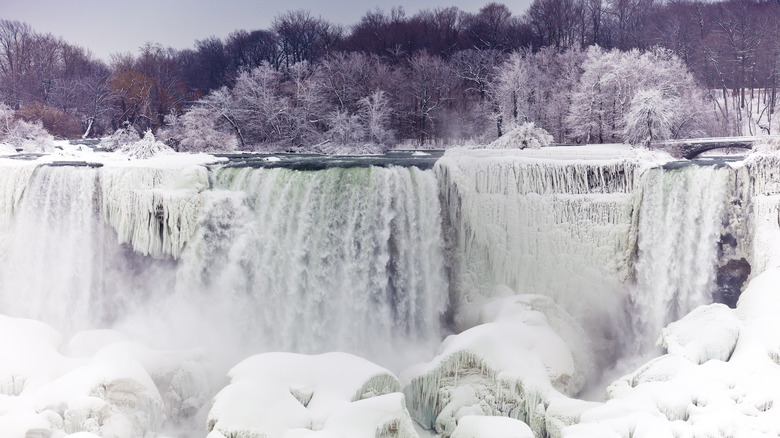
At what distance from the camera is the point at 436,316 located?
38.7 ft

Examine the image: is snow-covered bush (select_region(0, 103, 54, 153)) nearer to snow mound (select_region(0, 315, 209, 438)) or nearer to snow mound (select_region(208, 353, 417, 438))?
snow mound (select_region(0, 315, 209, 438))

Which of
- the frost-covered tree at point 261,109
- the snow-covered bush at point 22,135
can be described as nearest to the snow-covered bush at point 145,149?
the snow-covered bush at point 22,135

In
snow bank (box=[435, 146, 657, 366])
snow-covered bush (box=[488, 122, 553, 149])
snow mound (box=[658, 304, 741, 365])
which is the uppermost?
snow-covered bush (box=[488, 122, 553, 149])

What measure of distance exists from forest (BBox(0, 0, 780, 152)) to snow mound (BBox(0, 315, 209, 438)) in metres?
A: 10.2

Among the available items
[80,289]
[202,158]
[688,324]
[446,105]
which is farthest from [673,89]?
[80,289]

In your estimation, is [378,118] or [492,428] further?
[378,118]

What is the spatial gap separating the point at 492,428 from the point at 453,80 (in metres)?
15.5

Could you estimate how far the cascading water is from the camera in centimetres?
1031

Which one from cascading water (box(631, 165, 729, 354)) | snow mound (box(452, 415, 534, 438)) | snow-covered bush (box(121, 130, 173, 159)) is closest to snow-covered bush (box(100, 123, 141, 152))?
snow-covered bush (box(121, 130, 173, 159))

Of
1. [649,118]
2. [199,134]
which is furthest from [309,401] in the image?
[199,134]

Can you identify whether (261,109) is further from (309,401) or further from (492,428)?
(492,428)

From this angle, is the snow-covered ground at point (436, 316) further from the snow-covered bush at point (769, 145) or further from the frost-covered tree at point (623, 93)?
the frost-covered tree at point (623, 93)

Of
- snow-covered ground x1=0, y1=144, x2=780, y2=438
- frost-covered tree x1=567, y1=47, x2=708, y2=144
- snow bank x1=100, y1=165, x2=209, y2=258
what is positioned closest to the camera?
snow-covered ground x1=0, y1=144, x2=780, y2=438

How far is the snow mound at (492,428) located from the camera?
6895 mm
